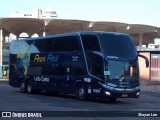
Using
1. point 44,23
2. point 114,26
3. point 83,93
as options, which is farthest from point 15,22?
point 83,93

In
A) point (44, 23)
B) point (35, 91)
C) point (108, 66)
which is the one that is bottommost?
point (35, 91)

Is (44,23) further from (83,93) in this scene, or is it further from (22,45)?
(83,93)

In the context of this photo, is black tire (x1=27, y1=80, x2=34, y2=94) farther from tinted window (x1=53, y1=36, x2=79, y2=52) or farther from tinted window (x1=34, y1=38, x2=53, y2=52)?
tinted window (x1=53, y1=36, x2=79, y2=52)

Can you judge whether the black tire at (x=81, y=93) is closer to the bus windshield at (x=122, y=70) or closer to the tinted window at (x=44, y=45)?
the bus windshield at (x=122, y=70)

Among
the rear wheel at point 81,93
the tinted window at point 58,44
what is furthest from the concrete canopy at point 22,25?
the rear wheel at point 81,93

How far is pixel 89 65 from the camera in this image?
23.6 meters

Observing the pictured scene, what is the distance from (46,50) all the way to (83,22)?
40930mm

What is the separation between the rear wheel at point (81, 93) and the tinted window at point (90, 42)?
7.35 ft

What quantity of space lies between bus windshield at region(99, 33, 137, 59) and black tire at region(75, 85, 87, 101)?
277 cm

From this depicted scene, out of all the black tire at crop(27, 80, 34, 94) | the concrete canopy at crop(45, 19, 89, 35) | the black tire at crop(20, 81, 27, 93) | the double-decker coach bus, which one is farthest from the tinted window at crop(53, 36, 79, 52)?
the concrete canopy at crop(45, 19, 89, 35)

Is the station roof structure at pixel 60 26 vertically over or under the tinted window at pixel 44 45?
over

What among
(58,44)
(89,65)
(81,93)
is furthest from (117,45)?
(58,44)

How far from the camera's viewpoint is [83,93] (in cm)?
2427

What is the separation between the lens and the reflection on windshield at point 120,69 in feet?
74.5
